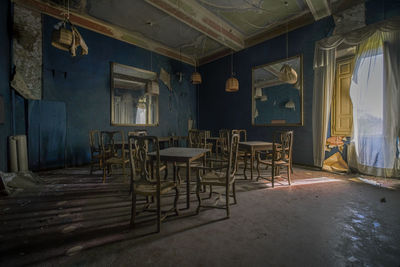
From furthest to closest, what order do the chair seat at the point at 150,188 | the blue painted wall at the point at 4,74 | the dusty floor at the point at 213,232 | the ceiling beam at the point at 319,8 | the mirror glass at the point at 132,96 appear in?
the mirror glass at the point at 132,96, the ceiling beam at the point at 319,8, the blue painted wall at the point at 4,74, the chair seat at the point at 150,188, the dusty floor at the point at 213,232

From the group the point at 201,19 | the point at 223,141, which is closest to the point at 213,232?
the point at 223,141

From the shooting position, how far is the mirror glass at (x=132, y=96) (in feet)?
16.9

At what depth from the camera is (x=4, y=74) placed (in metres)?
3.45

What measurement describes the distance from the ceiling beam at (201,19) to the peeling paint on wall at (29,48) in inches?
100

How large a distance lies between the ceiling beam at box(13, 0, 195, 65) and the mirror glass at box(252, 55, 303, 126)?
311 cm

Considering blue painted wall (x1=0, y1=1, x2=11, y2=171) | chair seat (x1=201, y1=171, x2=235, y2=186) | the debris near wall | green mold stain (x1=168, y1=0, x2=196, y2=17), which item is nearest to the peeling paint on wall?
blue painted wall (x1=0, y1=1, x2=11, y2=171)

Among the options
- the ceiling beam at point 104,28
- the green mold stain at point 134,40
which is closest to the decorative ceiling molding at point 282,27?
the ceiling beam at point 104,28

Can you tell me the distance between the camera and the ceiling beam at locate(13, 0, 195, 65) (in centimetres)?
393

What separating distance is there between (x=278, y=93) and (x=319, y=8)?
6.54 feet

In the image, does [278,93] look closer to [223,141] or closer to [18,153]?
[223,141]

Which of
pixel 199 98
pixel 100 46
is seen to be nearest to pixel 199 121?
pixel 199 98

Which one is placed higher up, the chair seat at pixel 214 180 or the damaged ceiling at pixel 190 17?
the damaged ceiling at pixel 190 17

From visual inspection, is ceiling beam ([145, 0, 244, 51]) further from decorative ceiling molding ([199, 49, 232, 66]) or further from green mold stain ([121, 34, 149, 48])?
green mold stain ([121, 34, 149, 48])

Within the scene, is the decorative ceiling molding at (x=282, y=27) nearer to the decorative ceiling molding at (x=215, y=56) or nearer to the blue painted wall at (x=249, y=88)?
the blue painted wall at (x=249, y=88)
